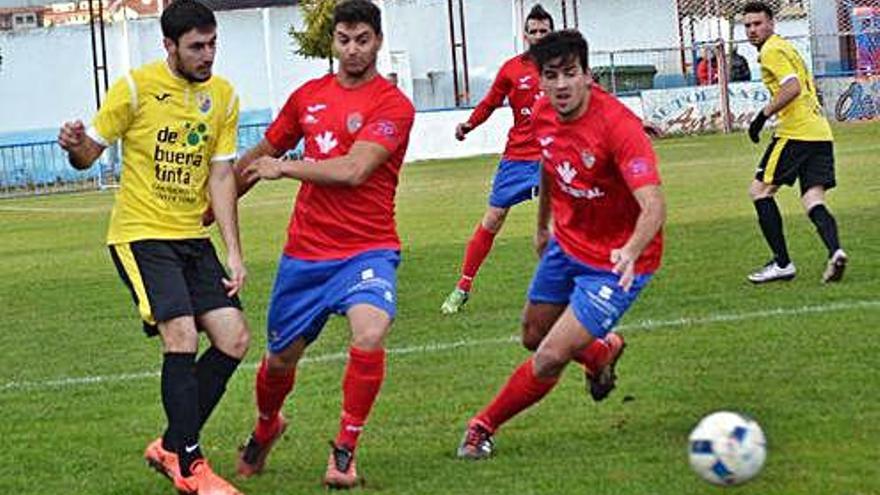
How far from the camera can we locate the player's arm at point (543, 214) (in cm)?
963

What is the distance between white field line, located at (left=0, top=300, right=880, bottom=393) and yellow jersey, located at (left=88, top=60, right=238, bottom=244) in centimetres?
393

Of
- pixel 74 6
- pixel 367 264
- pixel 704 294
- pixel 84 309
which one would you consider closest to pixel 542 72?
pixel 367 264

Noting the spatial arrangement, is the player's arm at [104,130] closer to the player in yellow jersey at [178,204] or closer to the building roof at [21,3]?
the player in yellow jersey at [178,204]

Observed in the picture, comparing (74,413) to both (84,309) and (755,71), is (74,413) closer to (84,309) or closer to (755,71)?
(84,309)

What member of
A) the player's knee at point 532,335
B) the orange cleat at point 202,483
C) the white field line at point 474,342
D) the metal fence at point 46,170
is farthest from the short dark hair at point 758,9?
the metal fence at point 46,170

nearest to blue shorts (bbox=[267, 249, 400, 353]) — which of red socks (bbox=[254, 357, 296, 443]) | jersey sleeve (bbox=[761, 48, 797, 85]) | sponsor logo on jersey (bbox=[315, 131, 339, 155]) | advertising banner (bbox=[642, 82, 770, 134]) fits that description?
red socks (bbox=[254, 357, 296, 443])

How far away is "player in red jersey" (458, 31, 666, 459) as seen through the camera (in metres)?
8.55

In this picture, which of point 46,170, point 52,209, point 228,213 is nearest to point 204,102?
point 228,213

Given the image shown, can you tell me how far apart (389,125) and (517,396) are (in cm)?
135

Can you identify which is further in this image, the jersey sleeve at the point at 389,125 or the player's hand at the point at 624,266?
the jersey sleeve at the point at 389,125

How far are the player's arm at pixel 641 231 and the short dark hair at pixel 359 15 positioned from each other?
54.3 inches

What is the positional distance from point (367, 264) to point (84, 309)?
28.9ft

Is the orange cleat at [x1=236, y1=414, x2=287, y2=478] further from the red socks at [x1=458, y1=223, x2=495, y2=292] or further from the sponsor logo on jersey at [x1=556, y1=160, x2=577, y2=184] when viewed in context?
the red socks at [x1=458, y1=223, x2=495, y2=292]

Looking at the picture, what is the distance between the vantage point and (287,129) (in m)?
9.23
